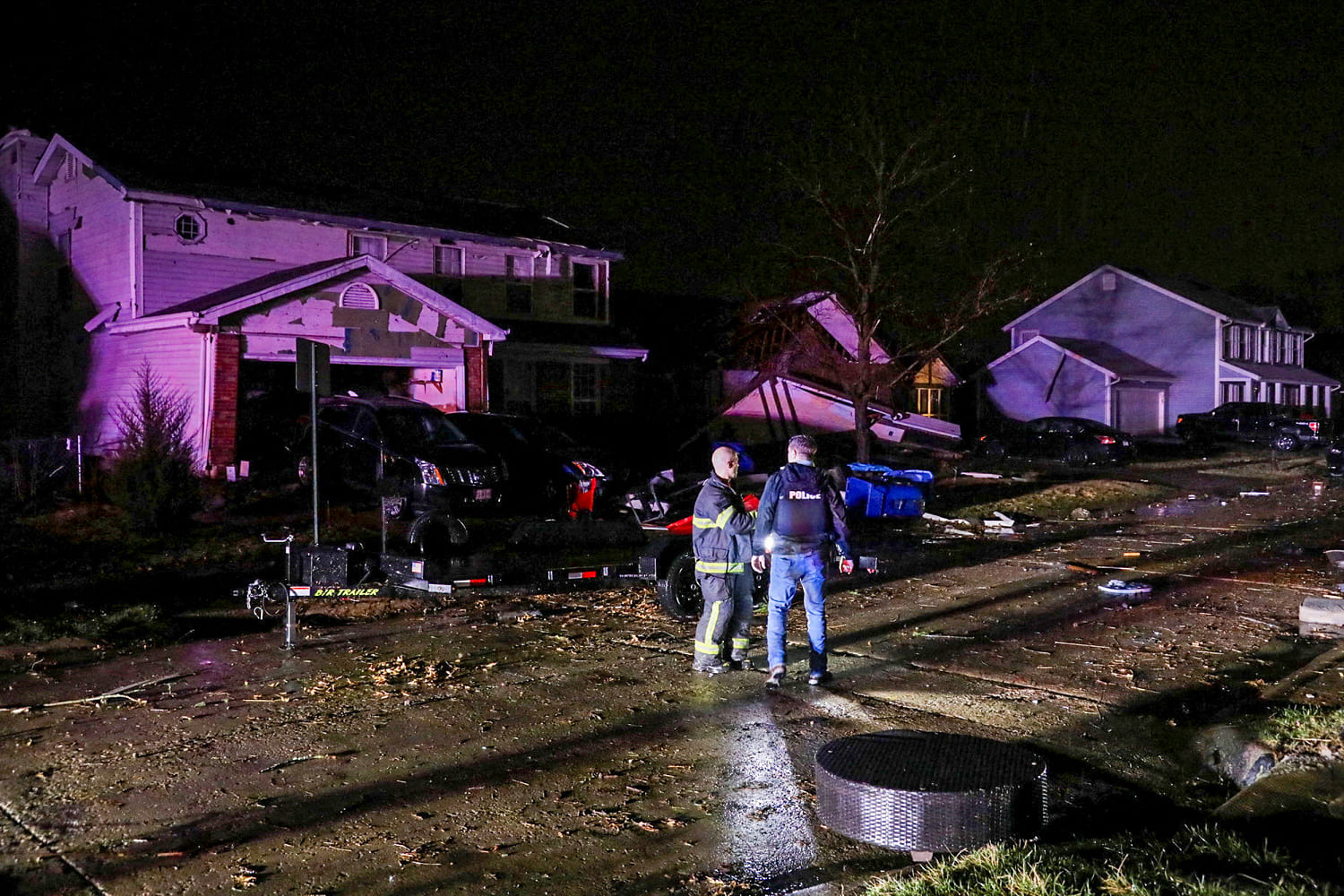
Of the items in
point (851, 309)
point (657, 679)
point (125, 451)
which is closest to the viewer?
point (657, 679)

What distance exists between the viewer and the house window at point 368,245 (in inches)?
987

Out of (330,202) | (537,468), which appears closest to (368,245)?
(330,202)

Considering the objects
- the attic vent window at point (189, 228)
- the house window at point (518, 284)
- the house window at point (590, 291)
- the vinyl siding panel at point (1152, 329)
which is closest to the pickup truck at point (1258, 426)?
the vinyl siding panel at point (1152, 329)

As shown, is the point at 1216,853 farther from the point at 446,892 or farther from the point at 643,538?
the point at 643,538

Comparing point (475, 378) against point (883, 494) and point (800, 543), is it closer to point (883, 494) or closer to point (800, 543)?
point (883, 494)

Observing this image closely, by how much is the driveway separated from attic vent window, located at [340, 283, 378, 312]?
11.4m

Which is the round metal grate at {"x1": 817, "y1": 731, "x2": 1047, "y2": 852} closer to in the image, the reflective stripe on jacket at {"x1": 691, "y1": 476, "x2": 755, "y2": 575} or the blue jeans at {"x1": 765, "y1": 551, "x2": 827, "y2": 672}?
the blue jeans at {"x1": 765, "y1": 551, "x2": 827, "y2": 672}

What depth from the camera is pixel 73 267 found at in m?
24.5

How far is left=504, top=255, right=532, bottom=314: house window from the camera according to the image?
27719mm

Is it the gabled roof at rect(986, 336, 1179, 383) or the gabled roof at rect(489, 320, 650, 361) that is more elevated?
the gabled roof at rect(986, 336, 1179, 383)

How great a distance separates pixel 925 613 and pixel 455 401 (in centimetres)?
1464

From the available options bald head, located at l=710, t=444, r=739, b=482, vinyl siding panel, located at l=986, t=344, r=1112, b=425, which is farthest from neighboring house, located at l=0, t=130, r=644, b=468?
vinyl siding panel, located at l=986, t=344, r=1112, b=425

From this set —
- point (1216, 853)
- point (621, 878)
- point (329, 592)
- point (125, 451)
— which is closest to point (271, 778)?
→ point (621, 878)

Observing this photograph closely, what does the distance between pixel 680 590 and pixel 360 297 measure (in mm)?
13272
